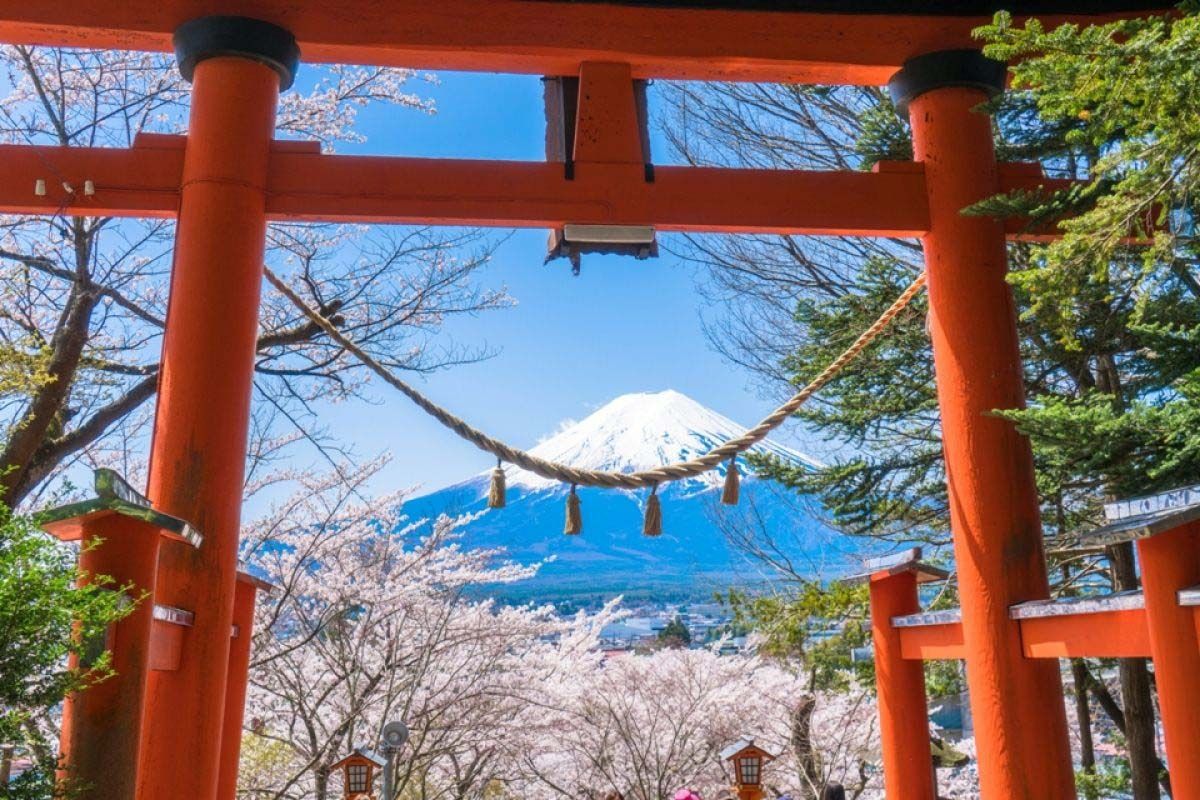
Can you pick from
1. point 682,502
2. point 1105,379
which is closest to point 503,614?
point 1105,379

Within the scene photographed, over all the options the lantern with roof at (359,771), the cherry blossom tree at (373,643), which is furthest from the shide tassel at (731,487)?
the cherry blossom tree at (373,643)

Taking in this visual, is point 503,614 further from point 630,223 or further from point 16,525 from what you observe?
point 16,525

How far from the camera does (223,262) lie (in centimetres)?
300

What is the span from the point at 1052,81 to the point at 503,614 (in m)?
7.87

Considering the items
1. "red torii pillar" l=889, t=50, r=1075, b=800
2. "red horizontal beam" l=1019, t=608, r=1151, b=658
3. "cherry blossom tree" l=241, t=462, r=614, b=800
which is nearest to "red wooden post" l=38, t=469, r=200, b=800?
"red horizontal beam" l=1019, t=608, r=1151, b=658

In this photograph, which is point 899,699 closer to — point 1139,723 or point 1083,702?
point 1139,723

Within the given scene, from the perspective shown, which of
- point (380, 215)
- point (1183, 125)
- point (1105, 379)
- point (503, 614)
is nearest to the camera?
point (1183, 125)

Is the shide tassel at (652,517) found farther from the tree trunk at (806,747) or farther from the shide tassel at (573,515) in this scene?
the tree trunk at (806,747)

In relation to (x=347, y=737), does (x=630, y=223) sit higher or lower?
higher

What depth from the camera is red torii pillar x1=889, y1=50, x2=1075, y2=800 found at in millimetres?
2902

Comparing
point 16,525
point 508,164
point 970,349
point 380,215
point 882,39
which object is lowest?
point 16,525

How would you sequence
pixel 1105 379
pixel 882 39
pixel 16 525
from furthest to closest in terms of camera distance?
pixel 1105 379 < pixel 882 39 < pixel 16 525

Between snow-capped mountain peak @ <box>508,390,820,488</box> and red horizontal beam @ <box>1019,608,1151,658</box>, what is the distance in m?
34.0

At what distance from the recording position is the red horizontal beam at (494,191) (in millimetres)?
3111
